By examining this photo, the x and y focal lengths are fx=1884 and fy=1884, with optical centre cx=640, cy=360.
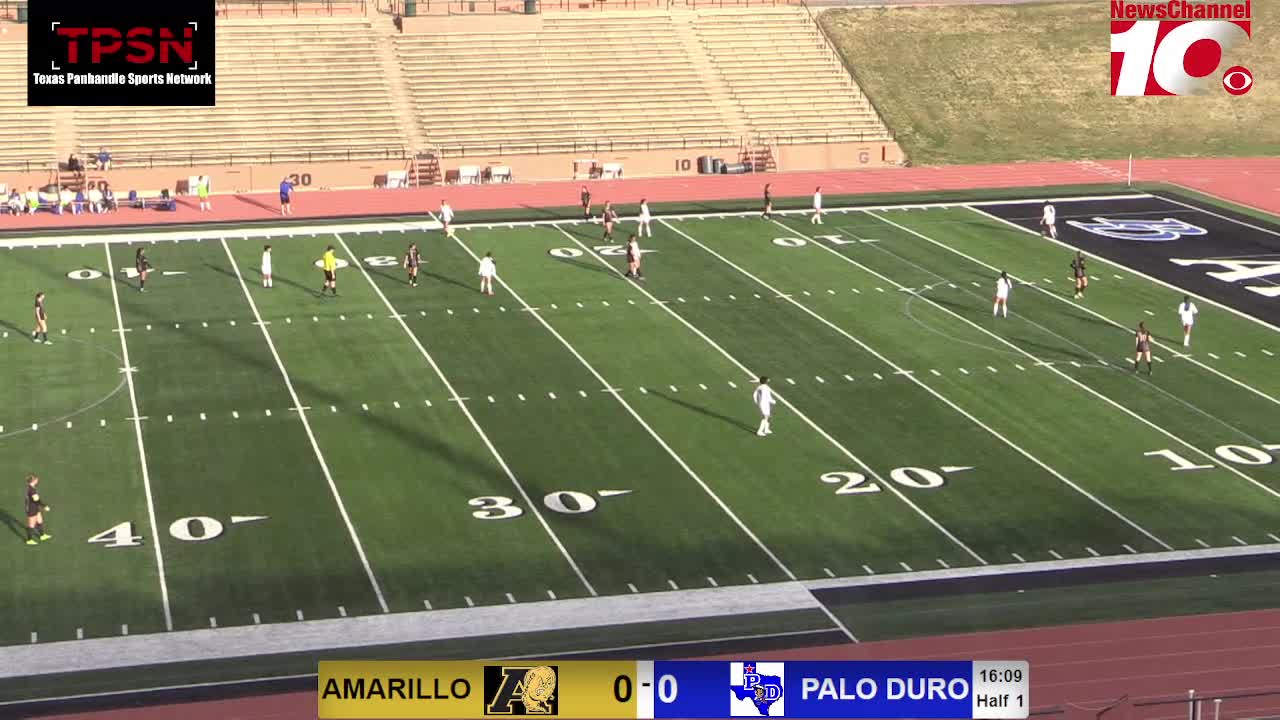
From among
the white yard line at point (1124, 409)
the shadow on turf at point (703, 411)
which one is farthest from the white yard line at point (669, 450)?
the white yard line at point (1124, 409)

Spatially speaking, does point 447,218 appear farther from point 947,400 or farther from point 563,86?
point 563,86

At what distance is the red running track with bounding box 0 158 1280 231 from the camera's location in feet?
220

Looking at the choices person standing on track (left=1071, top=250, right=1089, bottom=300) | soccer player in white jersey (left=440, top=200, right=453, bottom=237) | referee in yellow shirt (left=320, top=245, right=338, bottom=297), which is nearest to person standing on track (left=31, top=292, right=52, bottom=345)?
referee in yellow shirt (left=320, top=245, right=338, bottom=297)

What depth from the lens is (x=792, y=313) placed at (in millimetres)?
51969

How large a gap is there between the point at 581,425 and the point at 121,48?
864 inches

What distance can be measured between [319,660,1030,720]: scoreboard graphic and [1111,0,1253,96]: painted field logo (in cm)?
7546

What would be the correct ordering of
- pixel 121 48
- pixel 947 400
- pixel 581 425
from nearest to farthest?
pixel 581 425, pixel 947 400, pixel 121 48

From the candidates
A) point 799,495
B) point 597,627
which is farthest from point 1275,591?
point 597,627

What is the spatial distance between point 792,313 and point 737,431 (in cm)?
1102

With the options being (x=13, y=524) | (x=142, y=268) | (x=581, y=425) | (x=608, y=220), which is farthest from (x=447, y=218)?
(x=13, y=524)

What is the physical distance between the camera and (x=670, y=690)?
57.7ft

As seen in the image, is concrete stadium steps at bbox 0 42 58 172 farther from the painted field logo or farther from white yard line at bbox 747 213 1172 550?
the painted field logo

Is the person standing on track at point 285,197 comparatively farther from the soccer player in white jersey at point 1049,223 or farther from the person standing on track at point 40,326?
the soccer player in white jersey at point 1049,223

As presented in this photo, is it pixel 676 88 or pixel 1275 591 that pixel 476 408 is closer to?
pixel 1275 591
